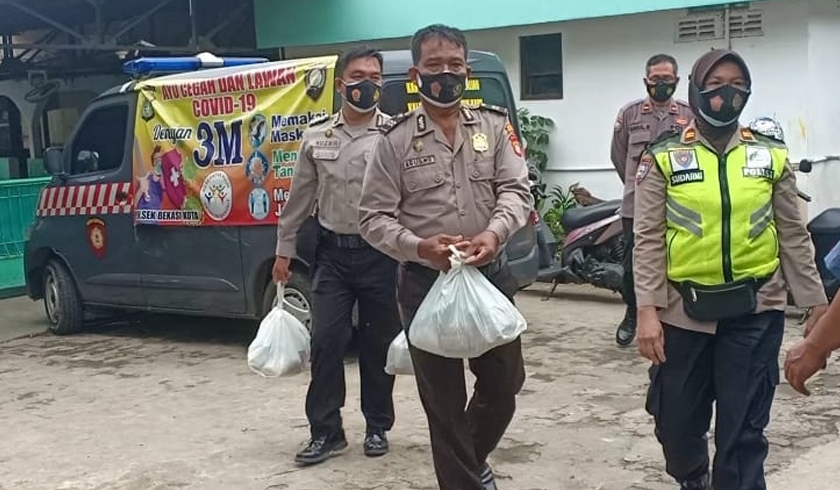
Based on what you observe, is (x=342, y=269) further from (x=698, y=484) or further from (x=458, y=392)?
(x=698, y=484)

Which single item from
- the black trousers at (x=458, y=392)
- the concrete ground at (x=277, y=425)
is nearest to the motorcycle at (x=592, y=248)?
the concrete ground at (x=277, y=425)

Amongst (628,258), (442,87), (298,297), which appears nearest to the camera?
(442,87)

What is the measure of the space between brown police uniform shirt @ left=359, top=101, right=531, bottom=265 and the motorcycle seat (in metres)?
4.76

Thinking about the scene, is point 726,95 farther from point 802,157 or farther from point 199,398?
point 802,157

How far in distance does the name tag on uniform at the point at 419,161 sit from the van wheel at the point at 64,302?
5743 mm

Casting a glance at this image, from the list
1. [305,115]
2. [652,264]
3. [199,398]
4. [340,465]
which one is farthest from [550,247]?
[652,264]

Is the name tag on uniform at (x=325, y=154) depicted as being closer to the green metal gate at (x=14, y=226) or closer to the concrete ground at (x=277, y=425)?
the concrete ground at (x=277, y=425)

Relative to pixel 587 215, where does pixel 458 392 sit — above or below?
below

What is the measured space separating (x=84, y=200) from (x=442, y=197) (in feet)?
17.5

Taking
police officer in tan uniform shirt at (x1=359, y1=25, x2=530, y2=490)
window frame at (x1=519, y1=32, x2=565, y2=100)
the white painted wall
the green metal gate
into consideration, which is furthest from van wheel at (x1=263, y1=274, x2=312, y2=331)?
window frame at (x1=519, y1=32, x2=565, y2=100)

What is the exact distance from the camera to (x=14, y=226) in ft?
37.1

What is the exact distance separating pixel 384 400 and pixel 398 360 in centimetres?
67

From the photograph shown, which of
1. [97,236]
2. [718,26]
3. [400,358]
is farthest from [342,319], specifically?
[718,26]

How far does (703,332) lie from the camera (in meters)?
3.92
